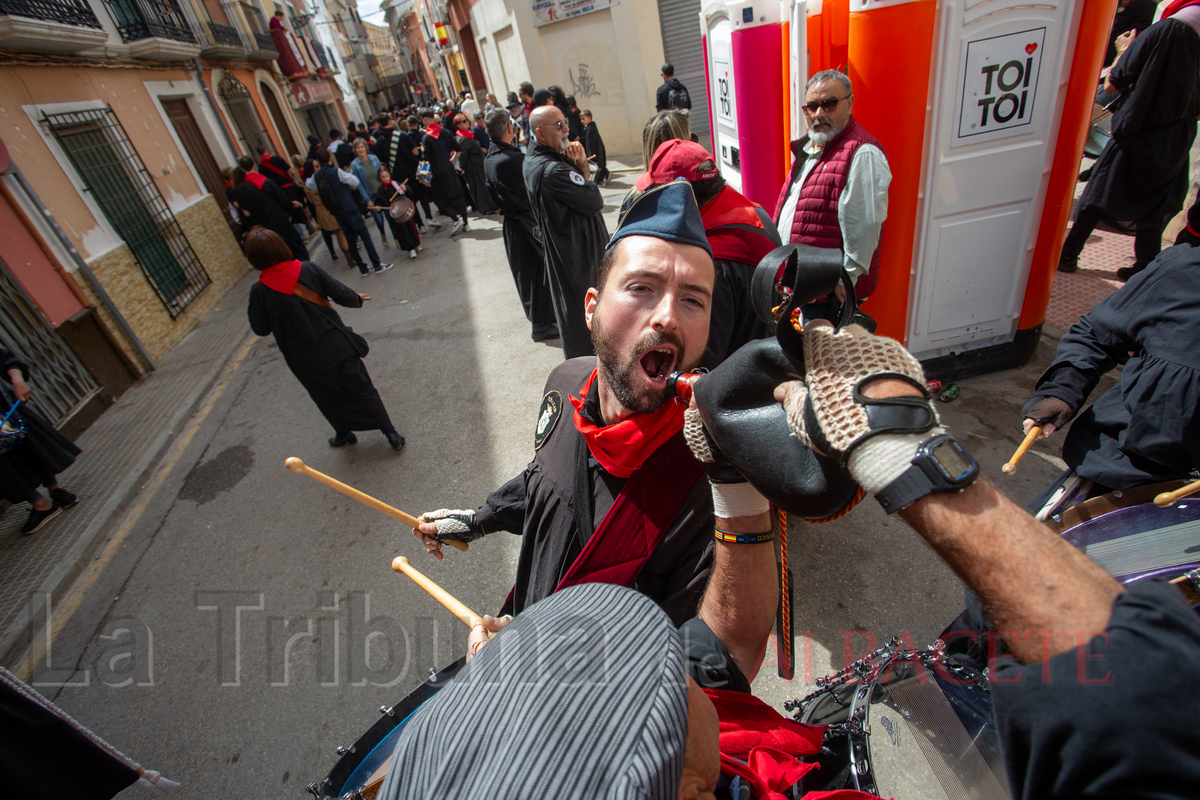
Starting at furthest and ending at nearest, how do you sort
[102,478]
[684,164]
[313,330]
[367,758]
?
[102,478]
[313,330]
[684,164]
[367,758]

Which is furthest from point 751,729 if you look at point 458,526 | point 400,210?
point 400,210

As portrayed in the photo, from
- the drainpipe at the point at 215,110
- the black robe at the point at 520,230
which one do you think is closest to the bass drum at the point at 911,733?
the black robe at the point at 520,230

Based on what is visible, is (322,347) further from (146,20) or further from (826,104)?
(146,20)

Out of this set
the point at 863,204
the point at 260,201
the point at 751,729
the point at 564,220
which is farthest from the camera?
the point at 260,201

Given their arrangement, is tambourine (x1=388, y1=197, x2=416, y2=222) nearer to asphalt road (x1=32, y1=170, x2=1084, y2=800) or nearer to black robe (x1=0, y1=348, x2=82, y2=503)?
asphalt road (x1=32, y1=170, x2=1084, y2=800)

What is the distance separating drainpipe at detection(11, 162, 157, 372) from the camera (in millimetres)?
5590

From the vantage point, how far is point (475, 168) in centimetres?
970

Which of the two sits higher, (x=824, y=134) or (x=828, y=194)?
(x=824, y=134)

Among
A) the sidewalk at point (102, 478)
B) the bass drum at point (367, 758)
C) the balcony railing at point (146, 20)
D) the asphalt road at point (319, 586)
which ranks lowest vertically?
the asphalt road at point (319, 586)

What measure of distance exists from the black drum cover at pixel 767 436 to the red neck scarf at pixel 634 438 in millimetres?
469

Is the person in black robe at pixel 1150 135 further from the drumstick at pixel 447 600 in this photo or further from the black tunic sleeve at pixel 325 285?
the black tunic sleeve at pixel 325 285

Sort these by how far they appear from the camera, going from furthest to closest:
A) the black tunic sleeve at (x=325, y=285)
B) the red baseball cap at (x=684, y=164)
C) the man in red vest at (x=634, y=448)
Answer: the black tunic sleeve at (x=325, y=285)
the red baseball cap at (x=684, y=164)
the man in red vest at (x=634, y=448)

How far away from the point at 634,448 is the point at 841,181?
2329mm

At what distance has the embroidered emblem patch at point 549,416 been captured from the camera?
1844mm
